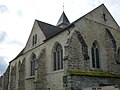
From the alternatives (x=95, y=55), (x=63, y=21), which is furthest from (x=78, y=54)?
(x=63, y=21)

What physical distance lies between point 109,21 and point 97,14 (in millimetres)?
2021

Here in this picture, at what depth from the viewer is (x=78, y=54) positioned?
1544 cm

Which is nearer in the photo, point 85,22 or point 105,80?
point 105,80

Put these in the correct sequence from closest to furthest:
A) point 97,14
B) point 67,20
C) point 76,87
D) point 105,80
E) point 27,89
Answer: point 76,87
point 105,80
point 97,14
point 27,89
point 67,20

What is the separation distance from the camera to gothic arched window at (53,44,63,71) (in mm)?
17828

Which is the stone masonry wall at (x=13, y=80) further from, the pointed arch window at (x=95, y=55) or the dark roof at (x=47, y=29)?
the pointed arch window at (x=95, y=55)

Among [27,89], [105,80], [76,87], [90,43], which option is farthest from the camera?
[27,89]

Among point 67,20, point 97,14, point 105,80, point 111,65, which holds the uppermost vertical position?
point 67,20

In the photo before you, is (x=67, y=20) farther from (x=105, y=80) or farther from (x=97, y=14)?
(x=105, y=80)

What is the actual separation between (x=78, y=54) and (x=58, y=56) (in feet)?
11.1

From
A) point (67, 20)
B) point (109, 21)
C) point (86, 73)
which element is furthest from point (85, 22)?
point (67, 20)

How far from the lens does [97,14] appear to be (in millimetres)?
18875

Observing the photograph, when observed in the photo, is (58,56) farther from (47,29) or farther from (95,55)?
(47,29)

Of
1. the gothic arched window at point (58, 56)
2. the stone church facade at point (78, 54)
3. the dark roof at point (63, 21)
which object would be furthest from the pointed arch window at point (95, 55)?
the dark roof at point (63, 21)
